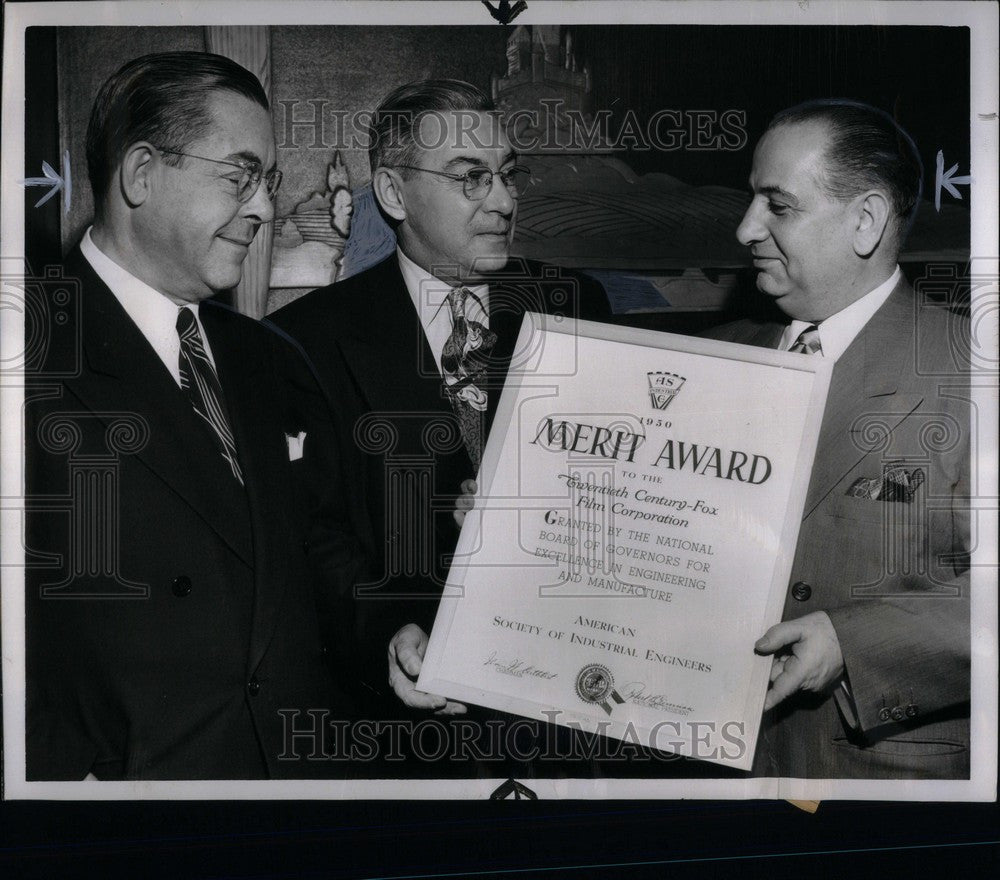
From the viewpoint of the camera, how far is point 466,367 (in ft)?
4.86

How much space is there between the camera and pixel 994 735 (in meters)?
1.51

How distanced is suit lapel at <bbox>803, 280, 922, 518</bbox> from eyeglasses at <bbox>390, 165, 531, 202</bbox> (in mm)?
551

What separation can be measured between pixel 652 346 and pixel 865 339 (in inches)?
12.6

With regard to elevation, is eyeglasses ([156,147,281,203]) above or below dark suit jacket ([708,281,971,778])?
above

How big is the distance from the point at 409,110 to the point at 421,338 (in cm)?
35

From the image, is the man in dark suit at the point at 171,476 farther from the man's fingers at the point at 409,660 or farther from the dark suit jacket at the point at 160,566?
the man's fingers at the point at 409,660

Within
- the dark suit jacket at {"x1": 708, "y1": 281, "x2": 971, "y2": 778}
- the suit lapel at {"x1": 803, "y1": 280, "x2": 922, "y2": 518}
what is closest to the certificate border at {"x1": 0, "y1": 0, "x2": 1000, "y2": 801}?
the dark suit jacket at {"x1": 708, "y1": 281, "x2": 971, "y2": 778}

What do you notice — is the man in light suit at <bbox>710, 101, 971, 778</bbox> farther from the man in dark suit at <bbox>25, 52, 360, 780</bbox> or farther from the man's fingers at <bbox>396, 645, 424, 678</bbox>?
the man in dark suit at <bbox>25, 52, 360, 780</bbox>

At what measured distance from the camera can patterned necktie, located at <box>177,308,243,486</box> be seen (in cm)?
146

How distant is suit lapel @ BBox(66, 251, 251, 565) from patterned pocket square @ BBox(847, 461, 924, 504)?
922 mm
